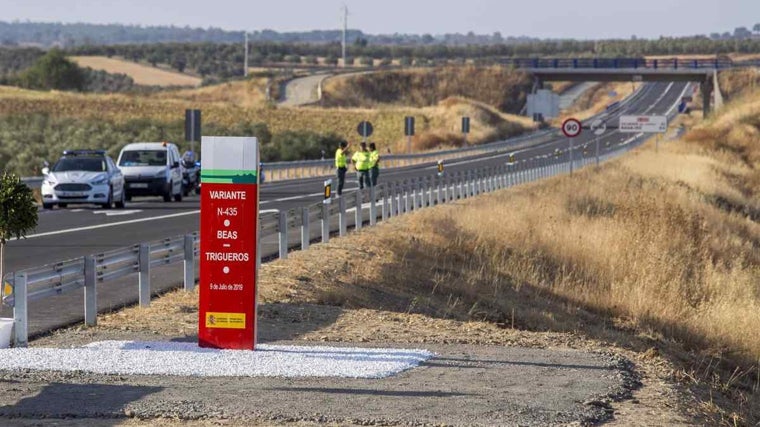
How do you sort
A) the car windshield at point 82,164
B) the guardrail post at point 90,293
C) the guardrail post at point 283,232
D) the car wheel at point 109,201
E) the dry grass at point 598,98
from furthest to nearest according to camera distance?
the dry grass at point 598,98 → the car windshield at point 82,164 → the car wheel at point 109,201 → the guardrail post at point 283,232 → the guardrail post at point 90,293

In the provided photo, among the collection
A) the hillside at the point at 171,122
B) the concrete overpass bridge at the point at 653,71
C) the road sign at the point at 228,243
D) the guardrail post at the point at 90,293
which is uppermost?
the road sign at the point at 228,243

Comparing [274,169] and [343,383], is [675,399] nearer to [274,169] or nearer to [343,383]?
[343,383]

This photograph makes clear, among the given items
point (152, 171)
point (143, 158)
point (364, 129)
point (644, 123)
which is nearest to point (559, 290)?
point (152, 171)

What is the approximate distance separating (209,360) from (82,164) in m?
25.0

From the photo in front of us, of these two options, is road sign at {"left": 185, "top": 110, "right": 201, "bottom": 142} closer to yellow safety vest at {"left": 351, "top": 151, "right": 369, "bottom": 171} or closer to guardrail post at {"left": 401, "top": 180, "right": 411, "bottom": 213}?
yellow safety vest at {"left": 351, "top": 151, "right": 369, "bottom": 171}

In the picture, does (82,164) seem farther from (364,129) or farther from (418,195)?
(364,129)

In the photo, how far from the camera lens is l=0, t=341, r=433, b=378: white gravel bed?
37.9 ft

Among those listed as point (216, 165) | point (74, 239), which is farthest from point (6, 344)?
point (74, 239)

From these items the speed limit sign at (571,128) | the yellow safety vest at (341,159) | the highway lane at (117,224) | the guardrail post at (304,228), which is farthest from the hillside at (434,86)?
the guardrail post at (304,228)

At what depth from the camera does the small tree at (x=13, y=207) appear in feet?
44.1

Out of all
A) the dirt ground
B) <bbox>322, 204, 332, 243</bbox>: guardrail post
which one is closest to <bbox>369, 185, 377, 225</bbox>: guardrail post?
<bbox>322, 204, 332, 243</bbox>: guardrail post

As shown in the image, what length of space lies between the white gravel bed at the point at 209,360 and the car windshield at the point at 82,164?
23572 mm

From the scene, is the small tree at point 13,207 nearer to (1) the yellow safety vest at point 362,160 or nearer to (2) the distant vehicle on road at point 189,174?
(1) the yellow safety vest at point 362,160

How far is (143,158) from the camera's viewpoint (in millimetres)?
40500
